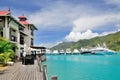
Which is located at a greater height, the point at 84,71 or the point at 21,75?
the point at 21,75

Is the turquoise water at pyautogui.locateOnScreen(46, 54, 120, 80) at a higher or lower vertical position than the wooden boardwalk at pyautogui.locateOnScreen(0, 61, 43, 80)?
lower

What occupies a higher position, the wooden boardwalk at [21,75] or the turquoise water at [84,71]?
the wooden boardwalk at [21,75]

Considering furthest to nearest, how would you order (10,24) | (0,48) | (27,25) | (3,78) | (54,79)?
(27,25)
(10,24)
(0,48)
(3,78)
(54,79)

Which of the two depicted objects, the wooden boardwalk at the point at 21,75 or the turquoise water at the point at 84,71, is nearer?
the wooden boardwalk at the point at 21,75

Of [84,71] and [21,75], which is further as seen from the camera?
[84,71]

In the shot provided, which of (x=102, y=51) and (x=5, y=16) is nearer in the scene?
(x=5, y=16)

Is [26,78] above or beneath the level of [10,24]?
beneath

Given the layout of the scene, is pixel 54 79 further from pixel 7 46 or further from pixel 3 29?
pixel 3 29

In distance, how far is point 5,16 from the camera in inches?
1448

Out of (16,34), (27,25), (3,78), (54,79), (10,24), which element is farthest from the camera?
(27,25)

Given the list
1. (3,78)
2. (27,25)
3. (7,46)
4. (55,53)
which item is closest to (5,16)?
(7,46)

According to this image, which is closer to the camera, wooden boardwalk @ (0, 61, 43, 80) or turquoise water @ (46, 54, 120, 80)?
wooden boardwalk @ (0, 61, 43, 80)

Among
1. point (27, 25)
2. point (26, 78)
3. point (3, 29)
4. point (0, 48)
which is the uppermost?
point (27, 25)

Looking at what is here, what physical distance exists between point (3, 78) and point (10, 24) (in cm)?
2276
